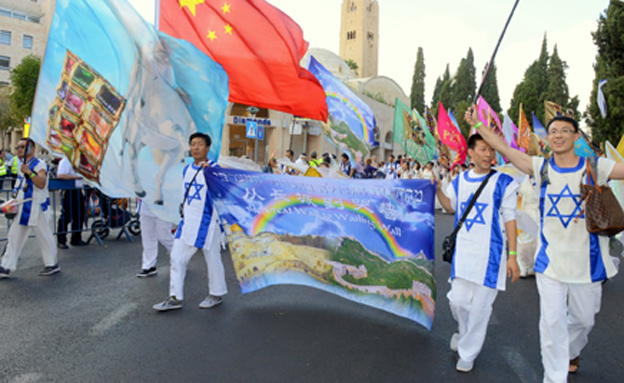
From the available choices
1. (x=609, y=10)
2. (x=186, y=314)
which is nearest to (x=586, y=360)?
(x=186, y=314)

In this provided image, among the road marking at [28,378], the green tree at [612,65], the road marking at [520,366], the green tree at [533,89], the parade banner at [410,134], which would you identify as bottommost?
the road marking at [28,378]

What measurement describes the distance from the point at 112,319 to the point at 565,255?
3889 millimetres

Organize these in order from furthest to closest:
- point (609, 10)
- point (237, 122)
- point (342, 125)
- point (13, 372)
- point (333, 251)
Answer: point (237, 122)
point (609, 10)
point (342, 125)
point (333, 251)
point (13, 372)

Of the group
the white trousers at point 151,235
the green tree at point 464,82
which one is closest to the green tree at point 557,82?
the green tree at point 464,82

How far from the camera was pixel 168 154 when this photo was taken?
16.9 feet

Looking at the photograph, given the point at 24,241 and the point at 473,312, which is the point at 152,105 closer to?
the point at 24,241

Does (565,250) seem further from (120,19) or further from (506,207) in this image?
(120,19)

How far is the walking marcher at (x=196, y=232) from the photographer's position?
15.5ft

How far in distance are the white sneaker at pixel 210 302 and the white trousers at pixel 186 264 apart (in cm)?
6

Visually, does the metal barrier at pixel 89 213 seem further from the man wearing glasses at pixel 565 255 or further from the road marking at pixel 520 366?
the man wearing glasses at pixel 565 255

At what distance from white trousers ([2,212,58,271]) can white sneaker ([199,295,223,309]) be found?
2565 mm

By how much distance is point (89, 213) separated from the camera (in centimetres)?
903

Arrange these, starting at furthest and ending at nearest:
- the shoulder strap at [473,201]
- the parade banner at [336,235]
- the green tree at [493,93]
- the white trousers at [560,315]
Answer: the green tree at [493,93] < the parade banner at [336,235] < the shoulder strap at [473,201] < the white trousers at [560,315]

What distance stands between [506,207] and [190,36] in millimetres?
4887
